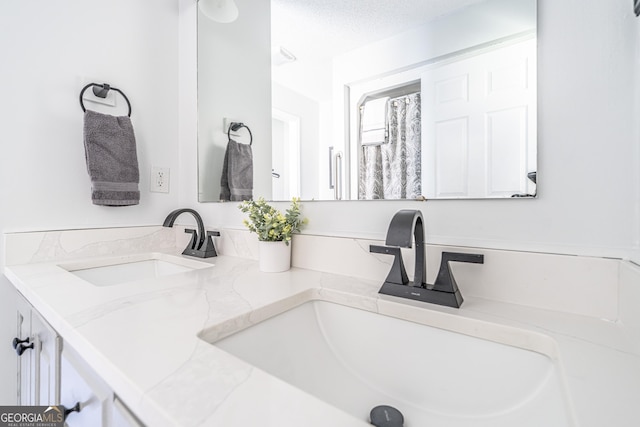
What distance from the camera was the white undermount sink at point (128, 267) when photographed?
103cm

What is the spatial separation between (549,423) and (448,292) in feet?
0.80

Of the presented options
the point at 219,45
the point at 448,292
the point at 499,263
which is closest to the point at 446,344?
the point at 448,292

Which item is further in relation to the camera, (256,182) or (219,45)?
(219,45)

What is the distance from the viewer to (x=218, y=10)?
4.35 feet

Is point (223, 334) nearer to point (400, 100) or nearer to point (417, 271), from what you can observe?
point (417, 271)

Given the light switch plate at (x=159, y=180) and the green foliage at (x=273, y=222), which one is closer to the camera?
the green foliage at (x=273, y=222)

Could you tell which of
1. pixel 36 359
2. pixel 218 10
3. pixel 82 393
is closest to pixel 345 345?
pixel 82 393

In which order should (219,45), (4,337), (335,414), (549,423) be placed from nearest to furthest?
(335,414)
(549,423)
(4,337)
(219,45)

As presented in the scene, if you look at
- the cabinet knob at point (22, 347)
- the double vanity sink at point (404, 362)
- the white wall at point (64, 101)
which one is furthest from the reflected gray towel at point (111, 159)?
the double vanity sink at point (404, 362)

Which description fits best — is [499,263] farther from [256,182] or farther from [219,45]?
[219,45]

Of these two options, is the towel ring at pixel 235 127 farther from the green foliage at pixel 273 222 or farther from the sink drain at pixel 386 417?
the sink drain at pixel 386 417

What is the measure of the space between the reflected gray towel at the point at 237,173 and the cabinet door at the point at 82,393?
2.47 ft

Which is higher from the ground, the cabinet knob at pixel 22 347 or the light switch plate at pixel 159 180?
the light switch plate at pixel 159 180

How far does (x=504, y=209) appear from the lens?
0.64 meters
